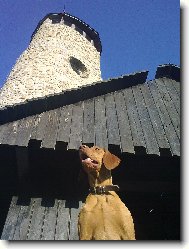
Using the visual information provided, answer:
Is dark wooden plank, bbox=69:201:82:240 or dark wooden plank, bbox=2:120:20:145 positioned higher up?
dark wooden plank, bbox=2:120:20:145

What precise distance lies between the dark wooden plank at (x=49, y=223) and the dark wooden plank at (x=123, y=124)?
1407 millimetres

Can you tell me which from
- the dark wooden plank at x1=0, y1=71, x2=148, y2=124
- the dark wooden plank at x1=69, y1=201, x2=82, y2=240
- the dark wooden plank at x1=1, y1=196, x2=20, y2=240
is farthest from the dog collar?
the dark wooden plank at x1=0, y1=71, x2=148, y2=124

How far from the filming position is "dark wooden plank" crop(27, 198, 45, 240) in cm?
434

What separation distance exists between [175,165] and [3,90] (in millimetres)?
7417

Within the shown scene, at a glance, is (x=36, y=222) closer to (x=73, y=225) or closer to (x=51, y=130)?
(x=73, y=225)

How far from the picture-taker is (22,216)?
455cm

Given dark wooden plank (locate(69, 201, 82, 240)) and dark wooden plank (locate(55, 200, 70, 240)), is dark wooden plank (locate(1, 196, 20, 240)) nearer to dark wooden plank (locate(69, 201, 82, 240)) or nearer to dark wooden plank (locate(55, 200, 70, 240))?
dark wooden plank (locate(55, 200, 70, 240))

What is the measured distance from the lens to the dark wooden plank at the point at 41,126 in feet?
16.3

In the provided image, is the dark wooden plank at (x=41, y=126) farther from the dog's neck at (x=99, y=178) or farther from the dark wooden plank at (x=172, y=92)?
the dark wooden plank at (x=172, y=92)

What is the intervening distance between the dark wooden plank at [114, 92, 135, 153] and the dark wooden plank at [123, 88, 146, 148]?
0.07 m

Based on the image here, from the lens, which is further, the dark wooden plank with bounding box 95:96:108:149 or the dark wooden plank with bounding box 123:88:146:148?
the dark wooden plank with bounding box 123:88:146:148

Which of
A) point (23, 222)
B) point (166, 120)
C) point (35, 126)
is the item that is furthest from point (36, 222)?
point (166, 120)

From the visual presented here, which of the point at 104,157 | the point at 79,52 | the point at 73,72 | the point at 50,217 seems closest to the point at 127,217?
the point at 104,157

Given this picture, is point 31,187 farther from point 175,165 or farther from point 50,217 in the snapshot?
point 175,165
